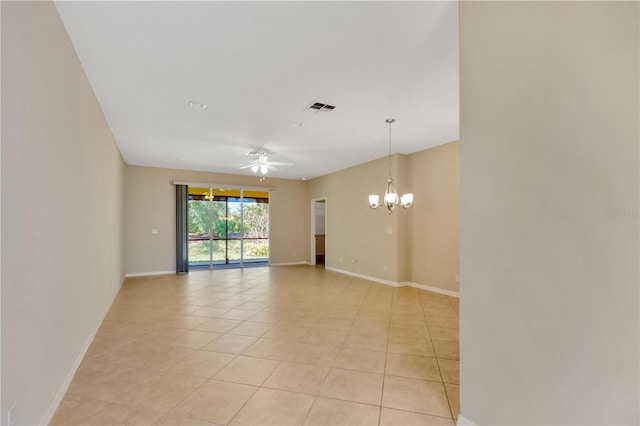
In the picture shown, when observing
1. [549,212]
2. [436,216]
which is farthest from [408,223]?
[549,212]

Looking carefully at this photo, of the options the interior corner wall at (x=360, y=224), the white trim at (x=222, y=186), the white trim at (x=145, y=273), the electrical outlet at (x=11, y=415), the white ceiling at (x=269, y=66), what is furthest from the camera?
the white trim at (x=222, y=186)

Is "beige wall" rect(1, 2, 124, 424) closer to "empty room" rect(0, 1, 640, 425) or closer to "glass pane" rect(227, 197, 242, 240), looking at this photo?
"empty room" rect(0, 1, 640, 425)

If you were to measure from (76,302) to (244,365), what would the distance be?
1.63 meters

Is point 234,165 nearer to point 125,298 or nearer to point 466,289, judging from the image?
point 125,298

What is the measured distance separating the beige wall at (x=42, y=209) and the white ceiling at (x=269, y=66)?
476mm

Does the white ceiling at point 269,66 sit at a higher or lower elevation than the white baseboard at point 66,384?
higher

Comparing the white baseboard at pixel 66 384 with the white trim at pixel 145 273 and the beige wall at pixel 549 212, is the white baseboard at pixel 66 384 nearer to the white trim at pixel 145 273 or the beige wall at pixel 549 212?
the beige wall at pixel 549 212

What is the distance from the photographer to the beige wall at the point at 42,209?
1.44m

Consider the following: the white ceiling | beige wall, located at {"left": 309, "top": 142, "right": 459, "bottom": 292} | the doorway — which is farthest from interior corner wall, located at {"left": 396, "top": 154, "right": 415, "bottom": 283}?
the doorway

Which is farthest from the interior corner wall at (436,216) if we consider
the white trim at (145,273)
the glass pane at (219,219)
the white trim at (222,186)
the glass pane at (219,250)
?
the white trim at (145,273)

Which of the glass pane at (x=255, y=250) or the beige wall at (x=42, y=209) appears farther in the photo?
the glass pane at (x=255, y=250)

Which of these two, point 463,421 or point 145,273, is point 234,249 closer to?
point 145,273

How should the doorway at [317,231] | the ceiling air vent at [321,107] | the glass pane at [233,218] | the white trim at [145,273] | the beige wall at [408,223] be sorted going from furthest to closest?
the doorway at [317,231]
the glass pane at [233,218]
the white trim at [145,273]
the beige wall at [408,223]
the ceiling air vent at [321,107]

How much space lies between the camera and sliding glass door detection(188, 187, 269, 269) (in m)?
8.45
